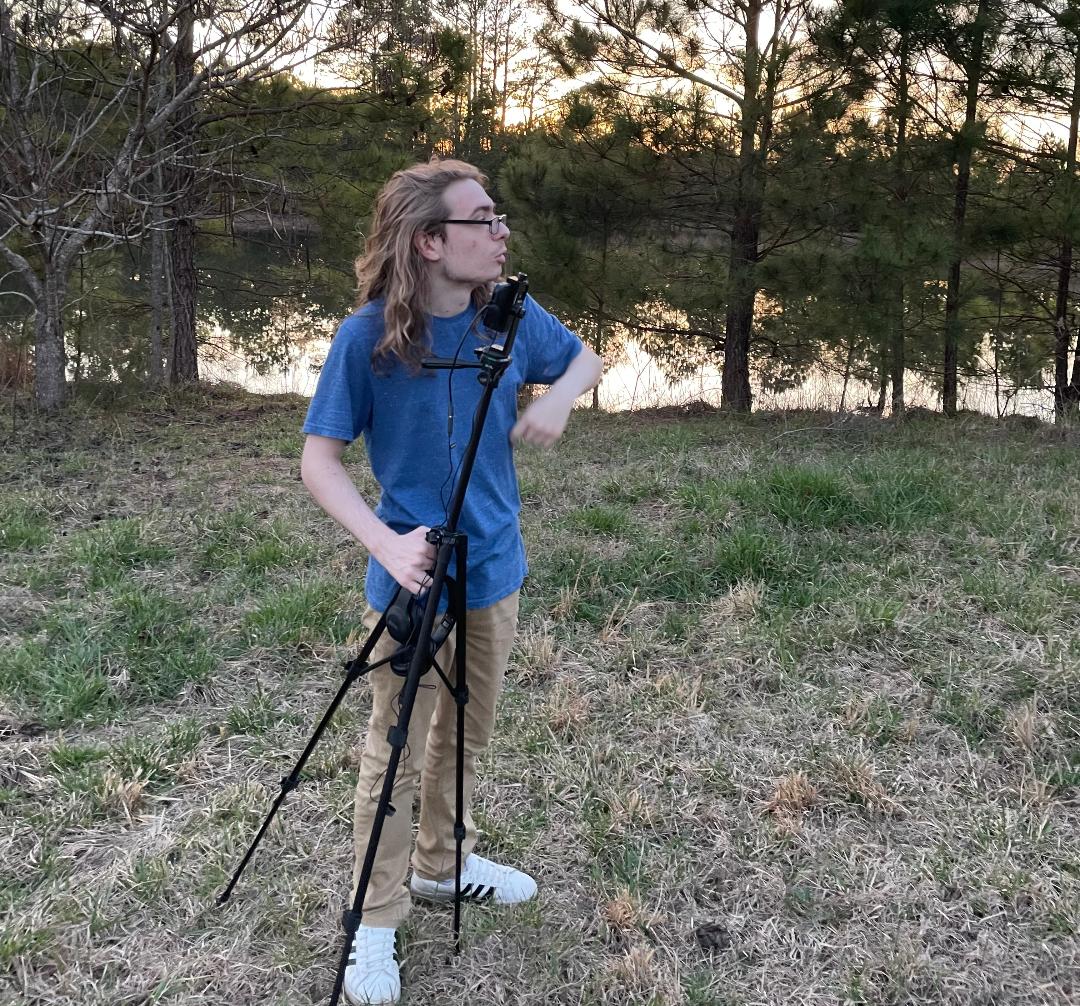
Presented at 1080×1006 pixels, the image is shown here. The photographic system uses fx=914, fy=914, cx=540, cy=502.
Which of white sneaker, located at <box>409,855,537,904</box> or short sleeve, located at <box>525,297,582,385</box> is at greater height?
short sleeve, located at <box>525,297,582,385</box>

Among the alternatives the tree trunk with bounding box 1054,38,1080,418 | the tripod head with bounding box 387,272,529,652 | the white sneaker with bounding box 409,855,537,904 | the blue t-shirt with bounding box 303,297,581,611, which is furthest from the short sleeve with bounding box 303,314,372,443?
the tree trunk with bounding box 1054,38,1080,418

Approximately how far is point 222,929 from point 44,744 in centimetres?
111

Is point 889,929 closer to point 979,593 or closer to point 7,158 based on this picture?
point 979,593

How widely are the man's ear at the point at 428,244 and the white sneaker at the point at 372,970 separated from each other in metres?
1.53

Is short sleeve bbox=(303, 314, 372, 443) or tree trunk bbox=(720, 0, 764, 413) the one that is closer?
short sleeve bbox=(303, 314, 372, 443)

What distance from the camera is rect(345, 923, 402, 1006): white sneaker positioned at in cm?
211

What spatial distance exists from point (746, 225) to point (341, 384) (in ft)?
26.4

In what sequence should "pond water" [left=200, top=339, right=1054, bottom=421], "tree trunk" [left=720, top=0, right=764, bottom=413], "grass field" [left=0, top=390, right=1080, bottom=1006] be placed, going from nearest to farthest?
"grass field" [left=0, top=390, right=1080, bottom=1006] → "tree trunk" [left=720, top=0, right=764, bottom=413] → "pond water" [left=200, top=339, right=1054, bottom=421]

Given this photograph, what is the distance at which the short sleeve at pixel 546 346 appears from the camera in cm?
214

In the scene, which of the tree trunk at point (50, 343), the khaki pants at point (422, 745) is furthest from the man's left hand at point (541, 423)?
the tree trunk at point (50, 343)

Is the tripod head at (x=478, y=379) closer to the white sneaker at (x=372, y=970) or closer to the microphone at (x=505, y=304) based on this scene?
the microphone at (x=505, y=304)

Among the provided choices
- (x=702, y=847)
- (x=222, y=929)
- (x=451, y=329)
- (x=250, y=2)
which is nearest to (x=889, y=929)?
(x=702, y=847)

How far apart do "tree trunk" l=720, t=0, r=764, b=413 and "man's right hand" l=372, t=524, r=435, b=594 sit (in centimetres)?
746

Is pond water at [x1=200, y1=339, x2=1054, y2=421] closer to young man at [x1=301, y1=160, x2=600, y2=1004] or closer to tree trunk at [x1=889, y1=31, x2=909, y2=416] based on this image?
tree trunk at [x1=889, y1=31, x2=909, y2=416]
